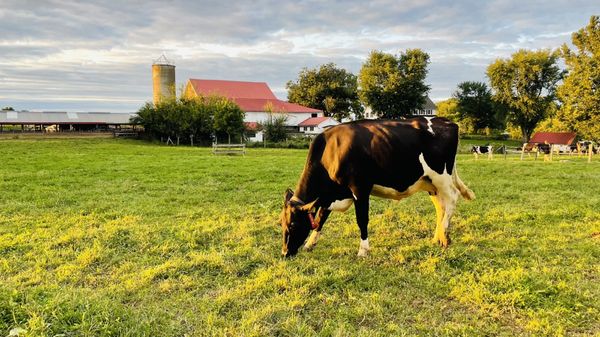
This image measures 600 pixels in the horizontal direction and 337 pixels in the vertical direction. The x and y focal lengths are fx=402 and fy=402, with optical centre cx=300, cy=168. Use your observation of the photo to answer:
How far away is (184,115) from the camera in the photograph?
46.6m

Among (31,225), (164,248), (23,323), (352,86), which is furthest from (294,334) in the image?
(352,86)

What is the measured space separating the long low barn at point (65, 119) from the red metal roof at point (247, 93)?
13.3 m

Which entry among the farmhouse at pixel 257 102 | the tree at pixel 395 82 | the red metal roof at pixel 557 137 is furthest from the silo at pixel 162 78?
the red metal roof at pixel 557 137

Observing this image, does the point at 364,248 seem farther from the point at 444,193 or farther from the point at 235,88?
the point at 235,88

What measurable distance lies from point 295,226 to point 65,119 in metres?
63.2

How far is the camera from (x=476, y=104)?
68.4 metres

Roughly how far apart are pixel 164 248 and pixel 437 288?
3.89 metres

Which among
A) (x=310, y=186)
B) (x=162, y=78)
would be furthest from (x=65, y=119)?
(x=310, y=186)

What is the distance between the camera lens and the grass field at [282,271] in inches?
150

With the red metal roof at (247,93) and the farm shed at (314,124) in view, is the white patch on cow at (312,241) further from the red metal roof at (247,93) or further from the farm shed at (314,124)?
the farm shed at (314,124)

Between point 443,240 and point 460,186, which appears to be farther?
point 460,186

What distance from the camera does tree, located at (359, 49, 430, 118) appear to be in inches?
2566

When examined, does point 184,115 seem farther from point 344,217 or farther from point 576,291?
point 576,291

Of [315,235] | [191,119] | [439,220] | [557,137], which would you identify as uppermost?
[191,119]
